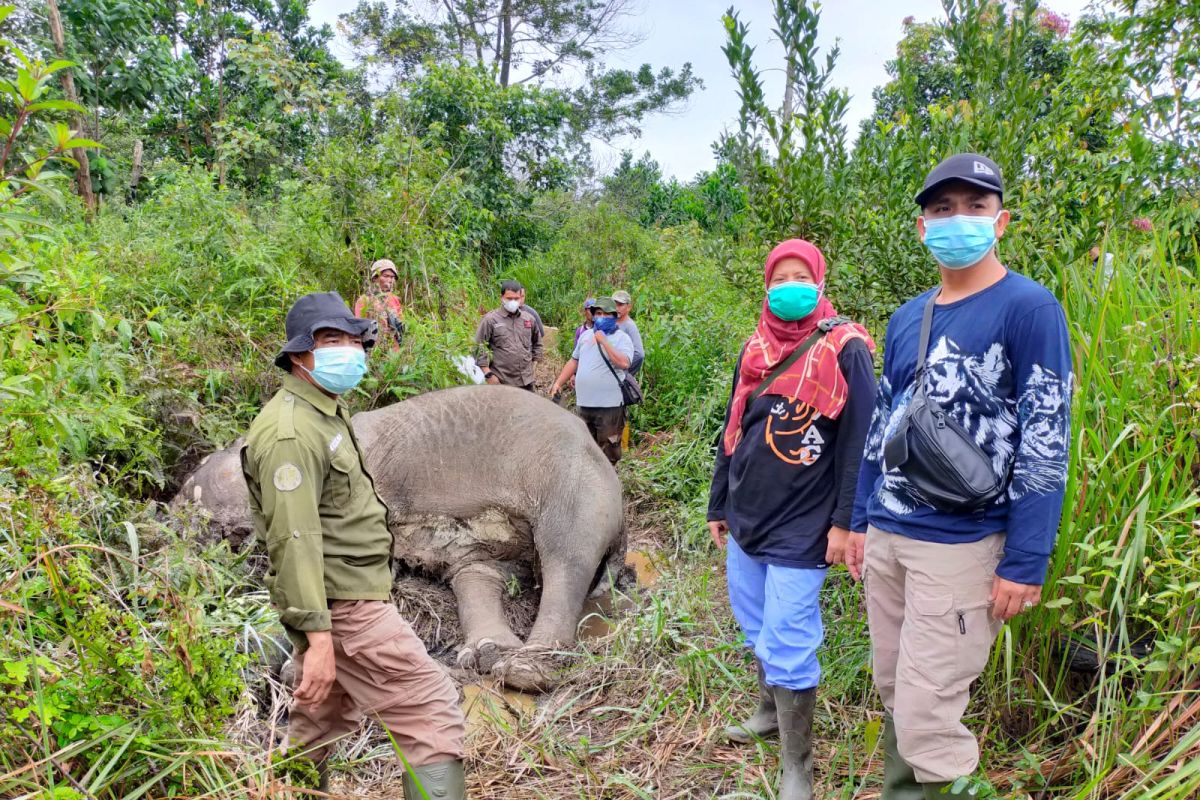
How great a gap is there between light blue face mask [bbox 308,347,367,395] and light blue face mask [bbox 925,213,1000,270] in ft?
5.45

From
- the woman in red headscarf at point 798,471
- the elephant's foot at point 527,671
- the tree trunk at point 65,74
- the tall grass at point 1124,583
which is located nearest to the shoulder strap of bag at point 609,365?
the elephant's foot at point 527,671

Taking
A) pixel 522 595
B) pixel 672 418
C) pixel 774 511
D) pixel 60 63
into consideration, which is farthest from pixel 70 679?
pixel 672 418

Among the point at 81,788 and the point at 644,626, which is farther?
the point at 644,626

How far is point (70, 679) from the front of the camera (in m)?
2.20

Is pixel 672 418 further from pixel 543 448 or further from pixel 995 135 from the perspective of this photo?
pixel 995 135

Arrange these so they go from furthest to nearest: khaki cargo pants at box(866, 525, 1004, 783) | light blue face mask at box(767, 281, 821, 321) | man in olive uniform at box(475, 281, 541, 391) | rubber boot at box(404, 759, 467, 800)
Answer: man in olive uniform at box(475, 281, 541, 391) < light blue face mask at box(767, 281, 821, 321) < rubber boot at box(404, 759, 467, 800) < khaki cargo pants at box(866, 525, 1004, 783)

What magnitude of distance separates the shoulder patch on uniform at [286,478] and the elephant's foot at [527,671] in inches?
66.1

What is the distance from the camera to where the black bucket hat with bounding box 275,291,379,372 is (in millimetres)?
2447

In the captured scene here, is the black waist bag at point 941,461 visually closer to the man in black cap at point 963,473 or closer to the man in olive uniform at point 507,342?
the man in black cap at point 963,473

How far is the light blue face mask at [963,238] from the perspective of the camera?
6.82ft

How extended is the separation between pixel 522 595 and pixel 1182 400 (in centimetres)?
329

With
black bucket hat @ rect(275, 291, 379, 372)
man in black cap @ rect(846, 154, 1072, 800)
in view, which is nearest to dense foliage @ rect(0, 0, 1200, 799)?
man in black cap @ rect(846, 154, 1072, 800)

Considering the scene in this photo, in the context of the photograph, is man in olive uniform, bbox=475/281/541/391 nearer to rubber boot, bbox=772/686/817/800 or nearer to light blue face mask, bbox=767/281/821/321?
light blue face mask, bbox=767/281/821/321

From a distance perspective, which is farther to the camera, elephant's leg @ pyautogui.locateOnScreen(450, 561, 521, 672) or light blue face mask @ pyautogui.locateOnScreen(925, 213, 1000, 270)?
elephant's leg @ pyautogui.locateOnScreen(450, 561, 521, 672)
